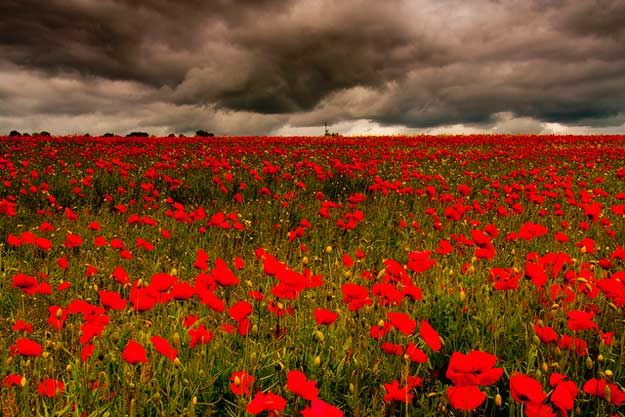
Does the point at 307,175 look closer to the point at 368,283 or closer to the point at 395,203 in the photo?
Result: the point at 395,203

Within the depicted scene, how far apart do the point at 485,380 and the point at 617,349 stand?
5.14 feet

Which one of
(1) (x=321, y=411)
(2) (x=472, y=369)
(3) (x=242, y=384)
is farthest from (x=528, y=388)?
(3) (x=242, y=384)

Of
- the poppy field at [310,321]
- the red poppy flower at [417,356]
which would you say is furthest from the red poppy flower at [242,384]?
the red poppy flower at [417,356]

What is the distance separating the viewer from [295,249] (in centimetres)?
504

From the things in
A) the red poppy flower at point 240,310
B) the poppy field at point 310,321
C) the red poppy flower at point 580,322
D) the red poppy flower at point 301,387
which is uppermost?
the red poppy flower at point 240,310

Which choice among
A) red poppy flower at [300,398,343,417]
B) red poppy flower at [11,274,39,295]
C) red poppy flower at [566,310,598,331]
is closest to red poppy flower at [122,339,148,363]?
red poppy flower at [300,398,343,417]

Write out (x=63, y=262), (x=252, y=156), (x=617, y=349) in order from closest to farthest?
(x=617, y=349), (x=63, y=262), (x=252, y=156)

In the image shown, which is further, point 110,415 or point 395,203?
point 395,203

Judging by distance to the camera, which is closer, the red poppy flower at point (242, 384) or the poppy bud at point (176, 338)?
the red poppy flower at point (242, 384)

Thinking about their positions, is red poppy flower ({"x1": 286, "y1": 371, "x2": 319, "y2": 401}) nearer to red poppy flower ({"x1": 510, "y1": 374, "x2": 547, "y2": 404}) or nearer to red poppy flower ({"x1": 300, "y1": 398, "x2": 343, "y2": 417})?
red poppy flower ({"x1": 300, "y1": 398, "x2": 343, "y2": 417})

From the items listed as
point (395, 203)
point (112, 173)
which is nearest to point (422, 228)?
point (395, 203)

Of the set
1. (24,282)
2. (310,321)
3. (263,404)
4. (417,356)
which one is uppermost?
(24,282)

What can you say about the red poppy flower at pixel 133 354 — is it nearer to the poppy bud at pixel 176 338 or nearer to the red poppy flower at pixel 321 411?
the poppy bud at pixel 176 338

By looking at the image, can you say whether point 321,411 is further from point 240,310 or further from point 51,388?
point 51,388
